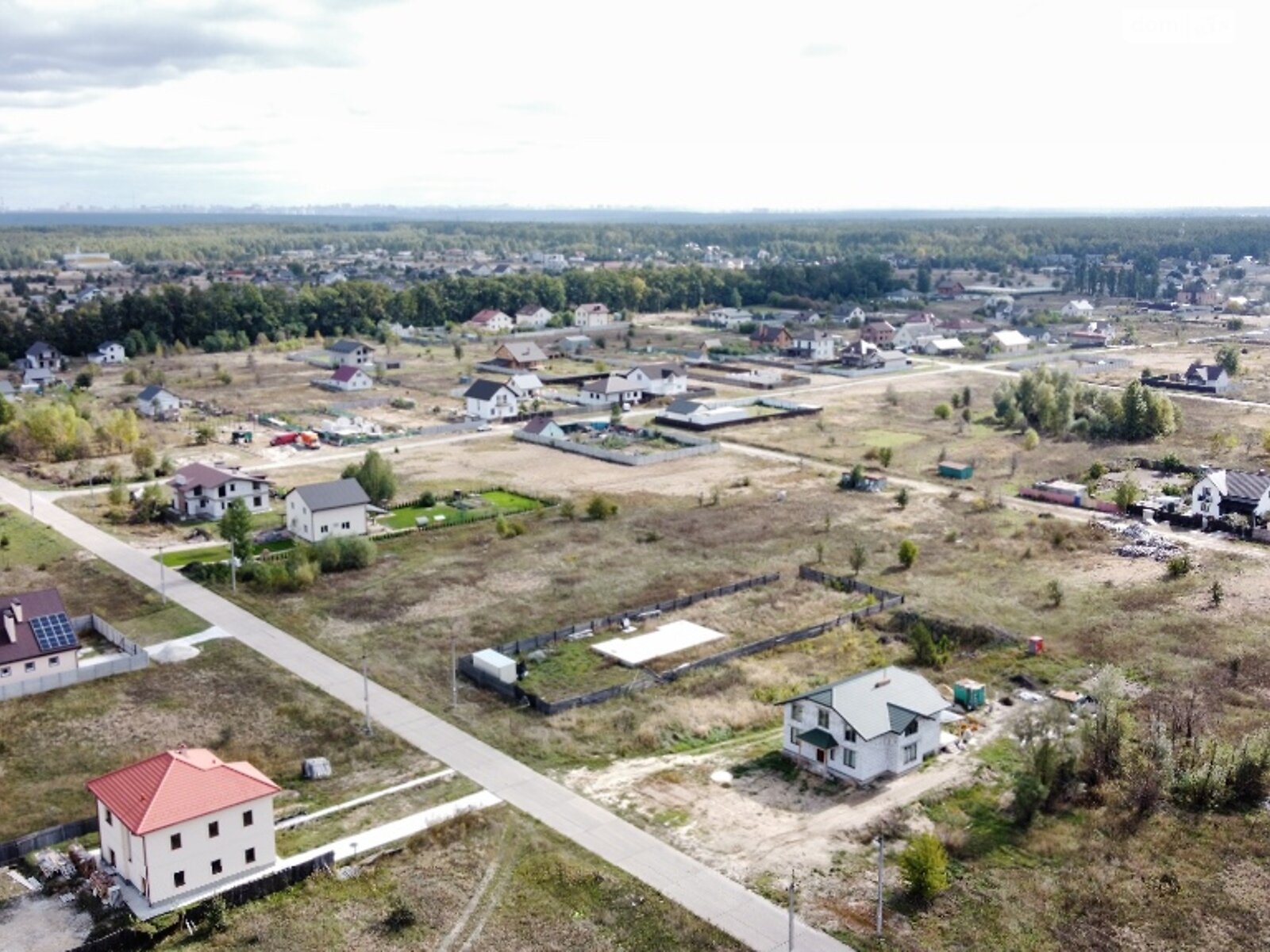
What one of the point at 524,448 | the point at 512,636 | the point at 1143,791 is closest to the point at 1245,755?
the point at 1143,791

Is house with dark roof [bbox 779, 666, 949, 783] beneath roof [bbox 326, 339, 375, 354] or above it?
beneath

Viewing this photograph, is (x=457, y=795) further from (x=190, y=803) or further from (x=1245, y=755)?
(x=1245, y=755)

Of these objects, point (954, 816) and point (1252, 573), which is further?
point (1252, 573)

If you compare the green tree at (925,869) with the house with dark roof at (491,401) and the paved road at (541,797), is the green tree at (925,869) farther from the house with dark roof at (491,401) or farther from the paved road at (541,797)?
the house with dark roof at (491,401)

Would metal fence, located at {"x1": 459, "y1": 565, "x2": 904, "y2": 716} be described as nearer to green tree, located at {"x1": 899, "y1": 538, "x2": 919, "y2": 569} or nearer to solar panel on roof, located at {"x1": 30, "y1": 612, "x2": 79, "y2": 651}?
green tree, located at {"x1": 899, "y1": 538, "x2": 919, "y2": 569}

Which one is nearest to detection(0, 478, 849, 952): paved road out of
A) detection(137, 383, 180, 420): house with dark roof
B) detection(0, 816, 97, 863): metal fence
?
detection(0, 816, 97, 863): metal fence

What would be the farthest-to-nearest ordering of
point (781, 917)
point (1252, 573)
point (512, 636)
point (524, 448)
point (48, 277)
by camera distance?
1. point (48, 277)
2. point (524, 448)
3. point (1252, 573)
4. point (512, 636)
5. point (781, 917)

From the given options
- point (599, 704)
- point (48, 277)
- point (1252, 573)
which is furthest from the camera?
point (48, 277)
